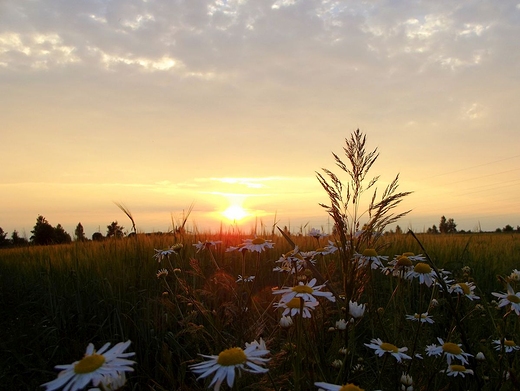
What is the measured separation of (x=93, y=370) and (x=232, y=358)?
34 cm

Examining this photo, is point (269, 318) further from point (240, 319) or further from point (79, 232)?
point (79, 232)

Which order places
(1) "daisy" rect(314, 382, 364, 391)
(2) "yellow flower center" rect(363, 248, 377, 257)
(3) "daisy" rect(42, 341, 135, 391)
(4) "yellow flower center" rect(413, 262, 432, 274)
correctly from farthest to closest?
(4) "yellow flower center" rect(413, 262, 432, 274) < (2) "yellow flower center" rect(363, 248, 377, 257) < (1) "daisy" rect(314, 382, 364, 391) < (3) "daisy" rect(42, 341, 135, 391)

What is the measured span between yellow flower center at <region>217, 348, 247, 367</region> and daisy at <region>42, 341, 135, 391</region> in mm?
240

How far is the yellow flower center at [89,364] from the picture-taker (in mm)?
1016

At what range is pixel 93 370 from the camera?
101 centimetres

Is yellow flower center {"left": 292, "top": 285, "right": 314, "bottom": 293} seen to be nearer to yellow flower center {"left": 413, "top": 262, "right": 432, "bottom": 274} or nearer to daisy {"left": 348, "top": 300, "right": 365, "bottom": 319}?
daisy {"left": 348, "top": 300, "right": 365, "bottom": 319}

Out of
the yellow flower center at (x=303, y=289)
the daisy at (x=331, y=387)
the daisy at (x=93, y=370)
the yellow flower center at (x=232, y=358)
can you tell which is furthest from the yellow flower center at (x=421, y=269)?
the daisy at (x=93, y=370)

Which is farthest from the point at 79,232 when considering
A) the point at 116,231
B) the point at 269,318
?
the point at 269,318

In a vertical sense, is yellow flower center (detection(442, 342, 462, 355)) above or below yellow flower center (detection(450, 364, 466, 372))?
above

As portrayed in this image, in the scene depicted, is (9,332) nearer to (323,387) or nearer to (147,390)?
(147,390)

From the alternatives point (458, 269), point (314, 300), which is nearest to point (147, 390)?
point (314, 300)

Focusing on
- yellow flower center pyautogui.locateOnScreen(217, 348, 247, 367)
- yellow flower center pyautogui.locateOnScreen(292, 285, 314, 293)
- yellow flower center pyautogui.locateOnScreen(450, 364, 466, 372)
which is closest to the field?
yellow flower center pyautogui.locateOnScreen(450, 364, 466, 372)

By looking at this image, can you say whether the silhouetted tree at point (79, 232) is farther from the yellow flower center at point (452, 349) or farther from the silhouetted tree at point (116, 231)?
the yellow flower center at point (452, 349)

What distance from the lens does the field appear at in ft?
6.32
